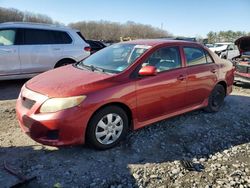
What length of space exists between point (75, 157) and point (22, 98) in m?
1.14

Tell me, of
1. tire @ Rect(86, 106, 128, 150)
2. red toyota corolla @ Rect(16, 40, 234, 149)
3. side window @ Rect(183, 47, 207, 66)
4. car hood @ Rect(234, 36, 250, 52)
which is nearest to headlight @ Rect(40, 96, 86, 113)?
red toyota corolla @ Rect(16, 40, 234, 149)

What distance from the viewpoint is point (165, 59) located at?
16.2 ft

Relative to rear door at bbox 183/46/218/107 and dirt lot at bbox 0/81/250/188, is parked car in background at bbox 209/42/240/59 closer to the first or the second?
rear door at bbox 183/46/218/107

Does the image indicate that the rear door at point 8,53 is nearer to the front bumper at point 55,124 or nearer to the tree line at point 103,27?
the front bumper at point 55,124

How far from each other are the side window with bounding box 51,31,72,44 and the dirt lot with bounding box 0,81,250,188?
3.48m

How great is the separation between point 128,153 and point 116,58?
5.20 feet

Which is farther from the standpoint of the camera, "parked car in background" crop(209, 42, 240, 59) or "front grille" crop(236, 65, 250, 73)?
"parked car in background" crop(209, 42, 240, 59)

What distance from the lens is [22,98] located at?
4.18m

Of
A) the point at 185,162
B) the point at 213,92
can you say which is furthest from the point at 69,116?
the point at 213,92

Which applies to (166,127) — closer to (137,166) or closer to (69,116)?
(137,166)

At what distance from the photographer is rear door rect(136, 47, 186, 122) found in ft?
14.6

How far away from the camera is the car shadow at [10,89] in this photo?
6.90m

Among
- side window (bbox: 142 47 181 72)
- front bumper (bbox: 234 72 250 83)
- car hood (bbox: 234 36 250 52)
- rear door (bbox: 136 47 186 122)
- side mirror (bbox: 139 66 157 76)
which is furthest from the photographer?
car hood (bbox: 234 36 250 52)

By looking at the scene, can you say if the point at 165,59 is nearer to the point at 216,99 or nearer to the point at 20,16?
the point at 216,99
